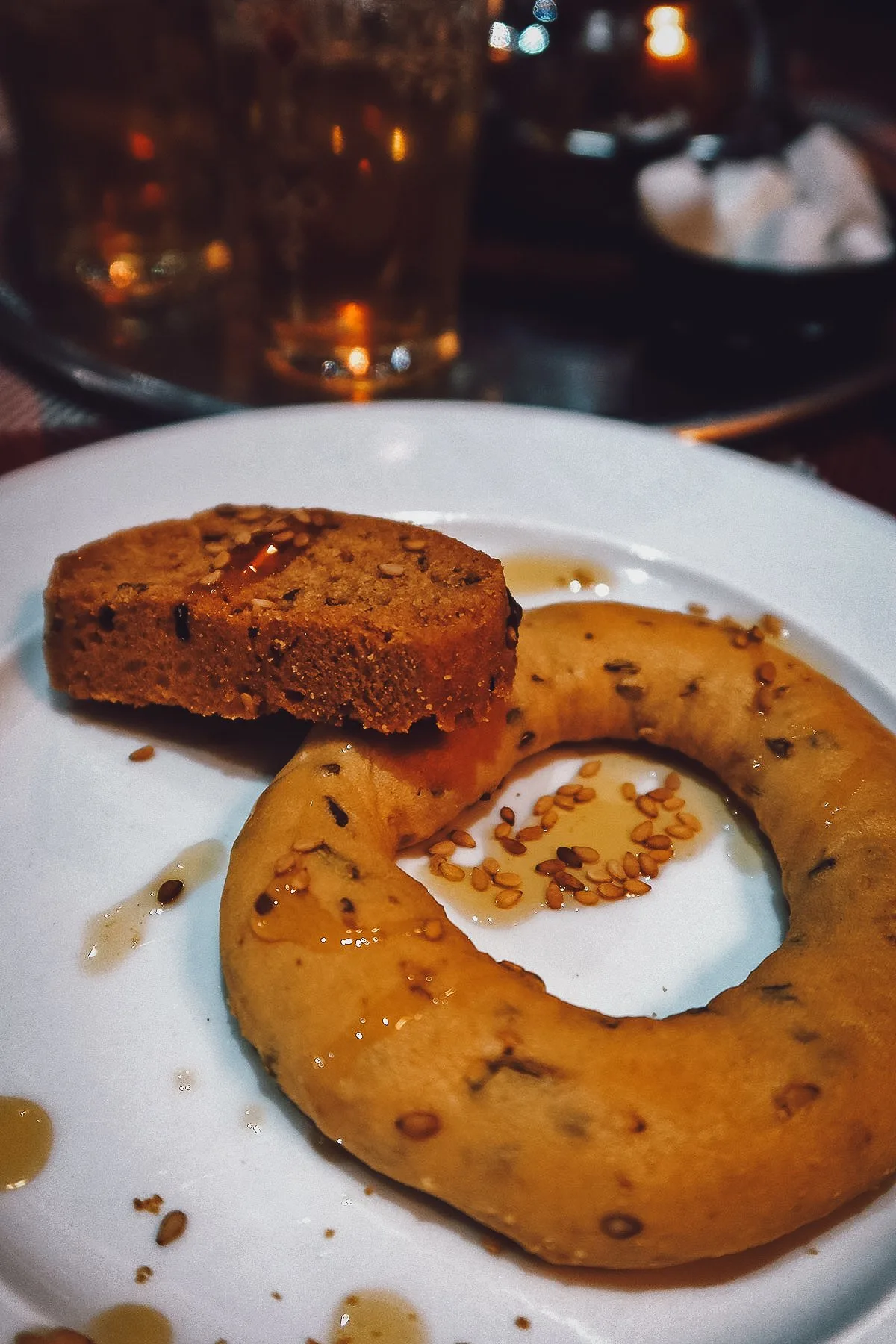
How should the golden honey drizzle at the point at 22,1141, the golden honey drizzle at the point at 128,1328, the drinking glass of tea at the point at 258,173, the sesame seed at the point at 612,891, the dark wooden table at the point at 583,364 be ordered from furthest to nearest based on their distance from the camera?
1. the dark wooden table at the point at 583,364
2. the drinking glass of tea at the point at 258,173
3. the sesame seed at the point at 612,891
4. the golden honey drizzle at the point at 22,1141
5. the golden honey drizzle at the point at 128,1328

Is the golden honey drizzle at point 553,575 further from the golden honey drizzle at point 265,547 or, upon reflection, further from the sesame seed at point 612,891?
the sesame seed at point 612,891

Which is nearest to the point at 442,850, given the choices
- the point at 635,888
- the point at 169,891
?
the point at 635,888

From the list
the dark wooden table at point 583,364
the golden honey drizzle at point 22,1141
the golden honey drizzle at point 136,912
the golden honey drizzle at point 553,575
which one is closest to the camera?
the golden honey drizzle at point 22,1141

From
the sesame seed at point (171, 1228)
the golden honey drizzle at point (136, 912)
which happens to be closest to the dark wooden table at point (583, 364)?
the golden honey drizzle at point (136, 912)

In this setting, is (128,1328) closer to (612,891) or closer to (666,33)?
(612,891)

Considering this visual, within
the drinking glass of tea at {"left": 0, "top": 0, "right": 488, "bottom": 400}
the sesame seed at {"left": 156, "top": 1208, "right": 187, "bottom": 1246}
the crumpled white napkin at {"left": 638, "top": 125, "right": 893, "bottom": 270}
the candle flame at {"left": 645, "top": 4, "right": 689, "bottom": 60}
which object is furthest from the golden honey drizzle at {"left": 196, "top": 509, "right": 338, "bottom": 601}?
the candle flame at {"left": 645, "top": 4, "right": 689, "bottom": 60}

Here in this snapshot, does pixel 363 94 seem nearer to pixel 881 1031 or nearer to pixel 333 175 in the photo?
pixel 333 175
